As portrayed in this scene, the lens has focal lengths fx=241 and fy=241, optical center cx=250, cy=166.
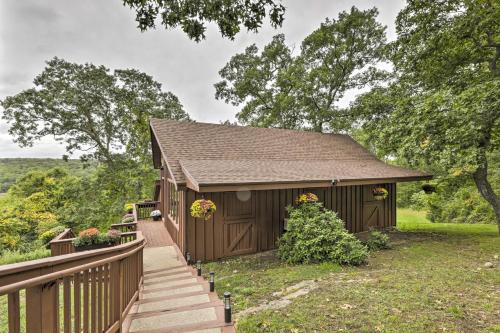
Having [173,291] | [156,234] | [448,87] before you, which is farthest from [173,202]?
[448,87]

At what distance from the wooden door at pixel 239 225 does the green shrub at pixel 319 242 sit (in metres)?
1.06

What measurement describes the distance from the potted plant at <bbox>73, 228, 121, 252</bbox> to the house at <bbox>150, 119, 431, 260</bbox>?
1.71m

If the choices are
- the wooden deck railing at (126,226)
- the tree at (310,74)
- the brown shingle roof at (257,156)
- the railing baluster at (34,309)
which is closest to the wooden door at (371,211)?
the brown shingle roof at (257,156)

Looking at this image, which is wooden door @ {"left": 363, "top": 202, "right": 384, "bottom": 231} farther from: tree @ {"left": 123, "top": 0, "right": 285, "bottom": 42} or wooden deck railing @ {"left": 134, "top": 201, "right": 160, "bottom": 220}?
wooden deck railing @ {"left": 134, "top": 201, "right": 160, "bottom": 220}

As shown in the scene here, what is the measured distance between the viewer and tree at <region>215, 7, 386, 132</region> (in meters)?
14.2

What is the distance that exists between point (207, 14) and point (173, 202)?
6.37m

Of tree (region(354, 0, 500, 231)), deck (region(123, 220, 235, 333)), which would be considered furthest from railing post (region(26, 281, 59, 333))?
tree (region(354, 0, 500, 231))

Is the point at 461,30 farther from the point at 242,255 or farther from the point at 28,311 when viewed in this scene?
the point at 28,311

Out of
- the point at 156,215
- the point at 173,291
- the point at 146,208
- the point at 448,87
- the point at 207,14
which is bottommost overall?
the point at 156,215

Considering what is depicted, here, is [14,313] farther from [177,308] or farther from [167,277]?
[167,277]

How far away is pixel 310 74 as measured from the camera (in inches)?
583

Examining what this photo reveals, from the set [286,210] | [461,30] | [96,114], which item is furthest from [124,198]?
[461,30]

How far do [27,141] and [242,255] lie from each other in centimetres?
1647

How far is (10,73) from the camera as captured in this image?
542 inches
